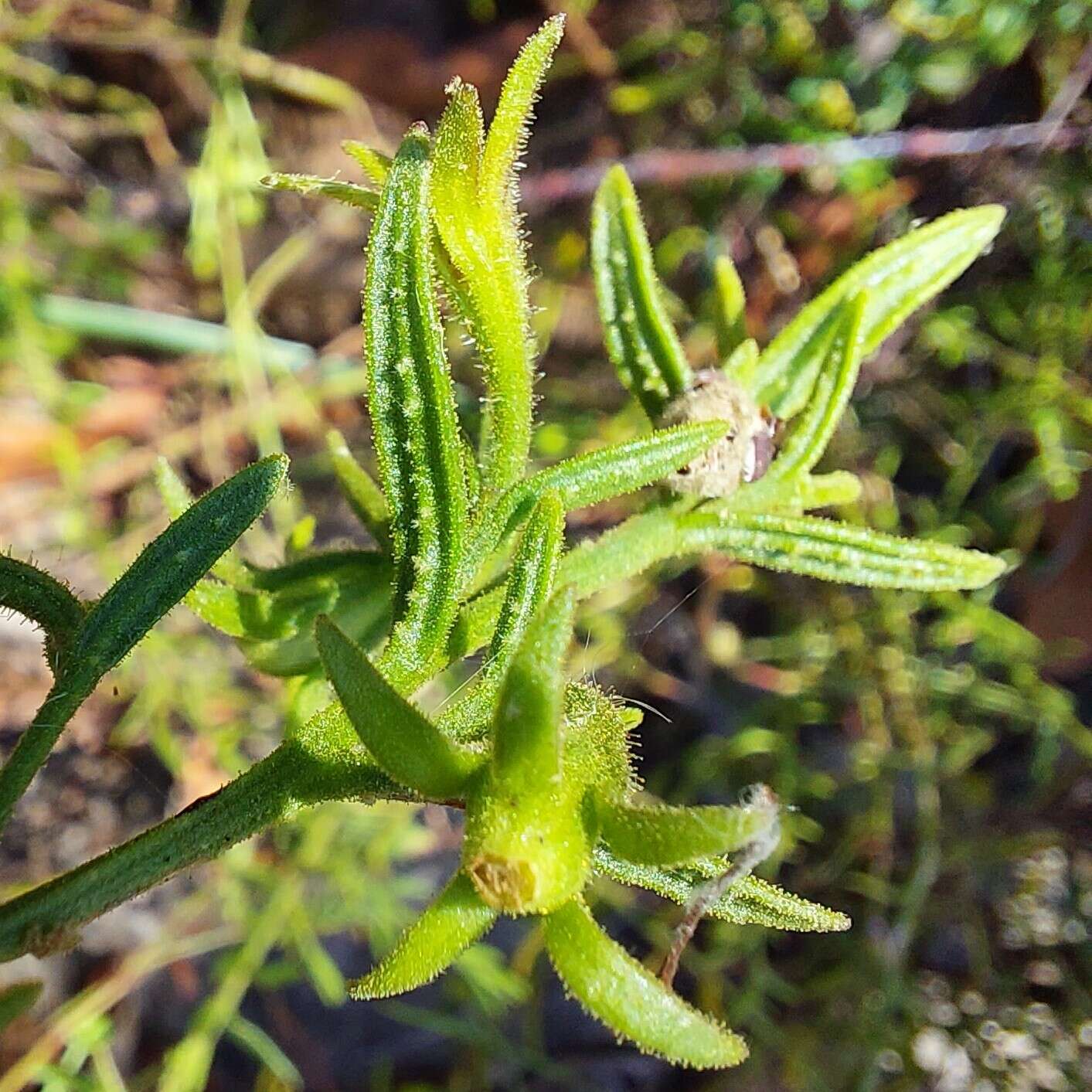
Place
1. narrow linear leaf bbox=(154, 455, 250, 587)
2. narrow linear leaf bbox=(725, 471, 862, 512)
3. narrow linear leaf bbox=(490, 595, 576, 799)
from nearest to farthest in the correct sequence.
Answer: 1. narrow linear leaf bbox=(490, 595, 576, 799)
2. narrow linear leaf bbox=(154, 455, 250, 587)
3. narrow linear leaf bbox=(725, 471, 862, 512)

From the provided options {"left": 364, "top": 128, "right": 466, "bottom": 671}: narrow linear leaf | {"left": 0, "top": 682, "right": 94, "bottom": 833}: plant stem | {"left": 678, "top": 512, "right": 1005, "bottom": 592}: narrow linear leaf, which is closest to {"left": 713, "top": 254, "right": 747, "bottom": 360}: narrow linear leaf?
{"left": 678, "top": 512, "right": 1005, "bottom": 592}: narrow linear leaf

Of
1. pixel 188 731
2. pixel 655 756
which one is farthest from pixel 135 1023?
pixel 655 756

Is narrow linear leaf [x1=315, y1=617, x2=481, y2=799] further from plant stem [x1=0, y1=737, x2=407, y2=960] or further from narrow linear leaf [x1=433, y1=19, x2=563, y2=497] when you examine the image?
narrow linear leaf [x1=433, y1=19, x2=563, y2=497]

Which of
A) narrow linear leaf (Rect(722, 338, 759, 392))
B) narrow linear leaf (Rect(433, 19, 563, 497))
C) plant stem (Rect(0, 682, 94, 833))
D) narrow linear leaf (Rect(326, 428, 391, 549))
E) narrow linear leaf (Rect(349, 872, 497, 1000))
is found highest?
narrow linear leaf (Rect(433, 19, 563, 497))

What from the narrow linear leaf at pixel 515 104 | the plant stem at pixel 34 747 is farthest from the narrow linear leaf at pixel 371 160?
the plant stem at pixel 34 747

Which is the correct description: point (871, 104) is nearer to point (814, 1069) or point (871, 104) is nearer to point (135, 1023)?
point (814, 1069)

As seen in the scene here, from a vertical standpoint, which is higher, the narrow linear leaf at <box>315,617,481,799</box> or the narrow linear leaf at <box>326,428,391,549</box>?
the narrow linear leaf at <box>326,428,391,549</box>

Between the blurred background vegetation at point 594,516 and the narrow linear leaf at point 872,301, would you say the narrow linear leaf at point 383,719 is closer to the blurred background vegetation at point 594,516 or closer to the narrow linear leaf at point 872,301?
the narrow linear leaf at point 872,301
